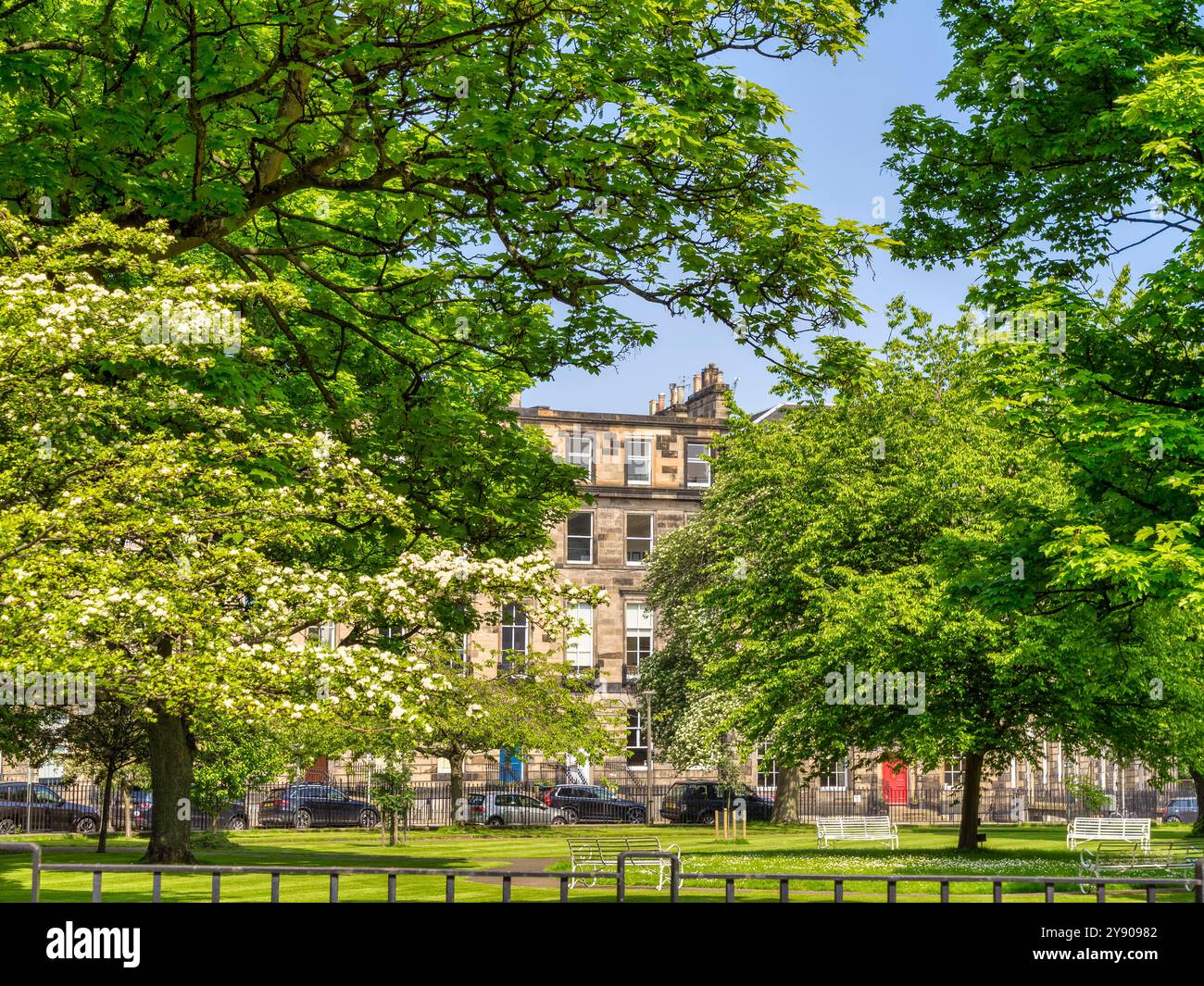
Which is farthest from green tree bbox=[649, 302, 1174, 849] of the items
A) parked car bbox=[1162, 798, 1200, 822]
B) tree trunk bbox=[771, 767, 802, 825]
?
parked car bbox=[1162, 798, 1200, 822]

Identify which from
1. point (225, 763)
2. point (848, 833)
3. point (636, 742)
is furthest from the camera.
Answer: point (636, 742)

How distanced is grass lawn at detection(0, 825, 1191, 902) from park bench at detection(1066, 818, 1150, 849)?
2.72 ft

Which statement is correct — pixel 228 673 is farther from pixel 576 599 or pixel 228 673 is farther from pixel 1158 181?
pixel 1158 181

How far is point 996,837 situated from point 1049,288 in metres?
27.3

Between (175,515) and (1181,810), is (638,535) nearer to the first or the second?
(1181,810)

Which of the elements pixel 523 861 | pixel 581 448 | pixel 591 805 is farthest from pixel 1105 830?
pixel 581 448

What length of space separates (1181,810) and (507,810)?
35813mm

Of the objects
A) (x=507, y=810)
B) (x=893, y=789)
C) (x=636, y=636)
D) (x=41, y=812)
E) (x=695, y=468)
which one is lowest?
(x=893, y=789)

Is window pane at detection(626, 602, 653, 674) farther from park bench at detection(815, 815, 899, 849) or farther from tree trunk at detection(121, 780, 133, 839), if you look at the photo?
park bench at detection(815, 815, 899, 849)

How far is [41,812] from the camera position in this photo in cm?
4288
